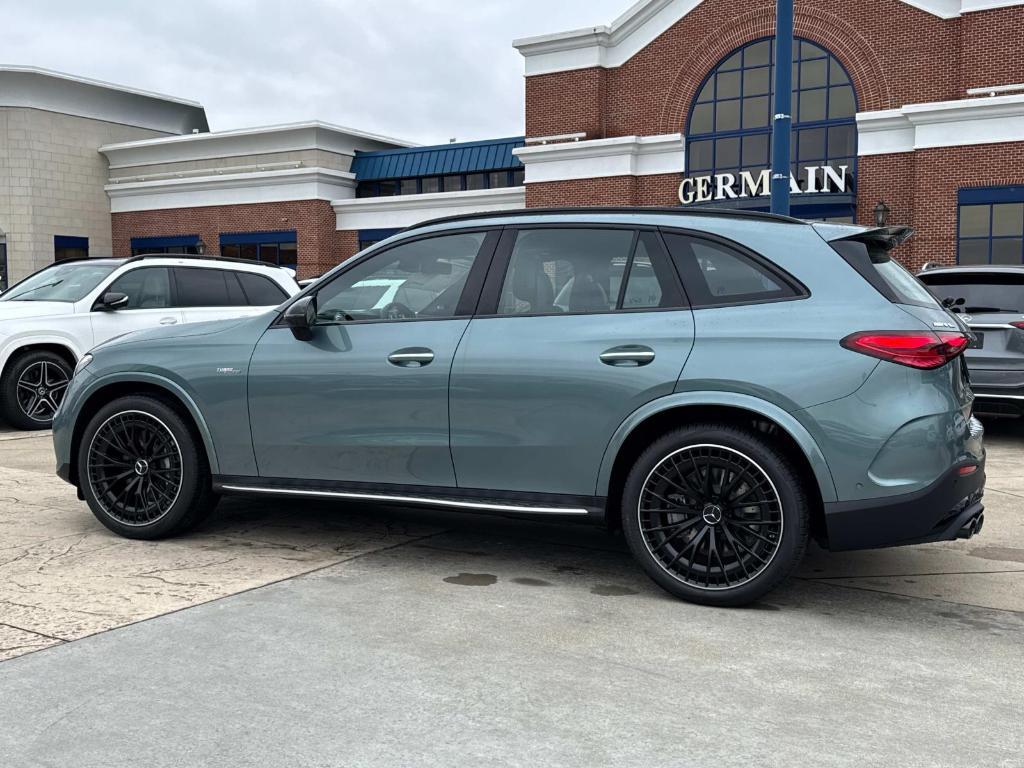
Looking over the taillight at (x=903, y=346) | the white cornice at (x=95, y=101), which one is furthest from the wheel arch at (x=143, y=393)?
the white cornice at (x=95, y=101)

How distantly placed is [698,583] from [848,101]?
2535 centimetres

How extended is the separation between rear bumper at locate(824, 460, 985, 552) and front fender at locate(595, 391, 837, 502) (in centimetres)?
11

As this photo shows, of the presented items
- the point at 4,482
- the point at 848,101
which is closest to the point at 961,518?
the point at 4,482

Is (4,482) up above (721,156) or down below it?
below

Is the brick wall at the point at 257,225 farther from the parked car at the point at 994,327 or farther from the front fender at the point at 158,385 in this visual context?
the front fender at the point at 158,385

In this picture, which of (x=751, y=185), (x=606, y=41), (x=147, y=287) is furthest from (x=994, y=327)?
(x=606, y=41)

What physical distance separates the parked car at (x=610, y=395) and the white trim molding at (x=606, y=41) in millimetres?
26116

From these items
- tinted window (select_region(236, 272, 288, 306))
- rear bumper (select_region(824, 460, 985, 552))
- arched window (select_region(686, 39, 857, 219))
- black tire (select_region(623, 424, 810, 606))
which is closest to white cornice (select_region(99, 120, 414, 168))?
arched window (select_region(686, 39, 857, 219))

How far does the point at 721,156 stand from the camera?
93.8ft

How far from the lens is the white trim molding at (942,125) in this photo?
23812mm

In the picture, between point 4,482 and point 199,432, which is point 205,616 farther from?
point 4,482

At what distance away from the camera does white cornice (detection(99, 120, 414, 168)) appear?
36188 millimetres

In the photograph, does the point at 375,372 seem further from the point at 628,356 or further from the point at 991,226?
the point at 991,226

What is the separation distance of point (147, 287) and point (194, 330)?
594cm
